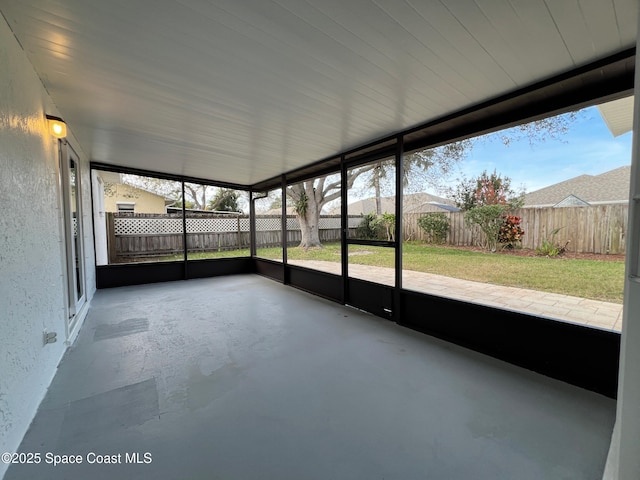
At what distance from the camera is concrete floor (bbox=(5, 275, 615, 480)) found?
4.63 feet

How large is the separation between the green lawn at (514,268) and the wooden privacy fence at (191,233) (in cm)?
196

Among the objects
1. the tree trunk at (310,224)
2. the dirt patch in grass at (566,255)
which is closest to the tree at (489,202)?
the dirt patch in grass at (566,255)

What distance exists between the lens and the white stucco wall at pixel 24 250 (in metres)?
A: 1.51

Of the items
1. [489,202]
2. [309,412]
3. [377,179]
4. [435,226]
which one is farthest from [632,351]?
[377,179]

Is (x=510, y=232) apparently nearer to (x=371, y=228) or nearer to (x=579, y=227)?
(x=579, y=227)

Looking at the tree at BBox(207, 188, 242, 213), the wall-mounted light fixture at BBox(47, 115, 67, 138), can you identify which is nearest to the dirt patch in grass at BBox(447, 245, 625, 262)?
the wall-mounted light fixture at BBox(47, 115, 67, 138)

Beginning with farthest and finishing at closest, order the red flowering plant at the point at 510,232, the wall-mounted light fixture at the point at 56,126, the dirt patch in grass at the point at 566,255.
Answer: the red flowering plant at the point at 510,232 → the dirt patch in grass at the point at 566,255 → the wall-mounted light fixture at the point at 56,126

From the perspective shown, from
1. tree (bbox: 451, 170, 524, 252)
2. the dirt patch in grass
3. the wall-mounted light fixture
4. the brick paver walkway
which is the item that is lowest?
the brick paver walkway

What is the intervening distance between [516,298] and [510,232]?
75.9 inches

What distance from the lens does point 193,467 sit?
4.59 ft

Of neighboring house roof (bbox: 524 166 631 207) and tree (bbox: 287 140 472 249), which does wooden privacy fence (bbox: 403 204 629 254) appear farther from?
tree (bbox: 287 140 472 249)

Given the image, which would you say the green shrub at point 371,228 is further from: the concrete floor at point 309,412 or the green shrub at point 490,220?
the green shrub at point 490,220

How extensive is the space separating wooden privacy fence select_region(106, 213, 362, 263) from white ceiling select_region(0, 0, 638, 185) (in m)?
4.07

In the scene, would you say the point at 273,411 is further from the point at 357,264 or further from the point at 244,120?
the point at 357,264
